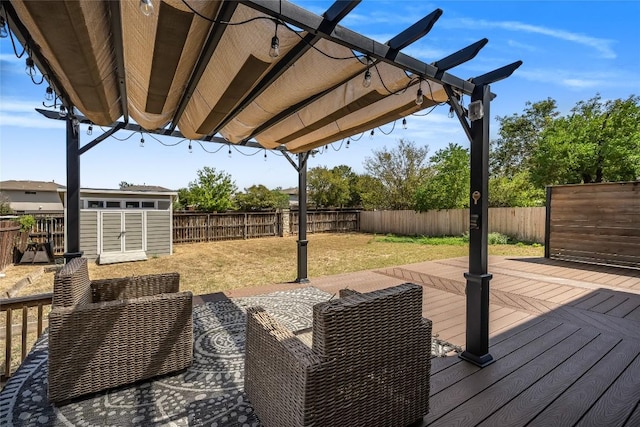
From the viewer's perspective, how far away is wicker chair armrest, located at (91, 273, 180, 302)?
2.52 meters

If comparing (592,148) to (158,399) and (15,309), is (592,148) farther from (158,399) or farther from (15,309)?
(15,309)

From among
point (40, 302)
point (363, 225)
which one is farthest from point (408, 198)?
point (40, 302)

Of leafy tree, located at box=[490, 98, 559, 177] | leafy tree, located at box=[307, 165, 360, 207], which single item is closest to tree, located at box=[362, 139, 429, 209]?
leafy tree, located at box=[307, 165, 360, 207]

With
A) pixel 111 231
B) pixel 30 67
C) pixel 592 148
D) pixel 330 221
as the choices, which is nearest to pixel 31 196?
pixel 111 231

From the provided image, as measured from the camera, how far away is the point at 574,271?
5.47m

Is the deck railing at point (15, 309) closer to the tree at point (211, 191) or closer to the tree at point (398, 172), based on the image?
the tree at point (211, 191)

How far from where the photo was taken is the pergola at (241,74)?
154 centimetres

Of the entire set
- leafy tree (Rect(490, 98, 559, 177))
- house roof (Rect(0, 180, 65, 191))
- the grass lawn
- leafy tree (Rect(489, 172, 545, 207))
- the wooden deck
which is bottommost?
the grass lawn

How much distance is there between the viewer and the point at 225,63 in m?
2.04

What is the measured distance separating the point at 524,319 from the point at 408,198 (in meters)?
12.2

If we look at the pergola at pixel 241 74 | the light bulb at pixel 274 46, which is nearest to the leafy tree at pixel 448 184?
the pergola at pixel 241 74

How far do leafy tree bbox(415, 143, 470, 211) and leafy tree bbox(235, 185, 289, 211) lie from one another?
6.76m

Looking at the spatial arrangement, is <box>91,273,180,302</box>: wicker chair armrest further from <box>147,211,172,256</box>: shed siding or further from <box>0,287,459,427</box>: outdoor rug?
<box>147,211,172,256</box>: shed siding

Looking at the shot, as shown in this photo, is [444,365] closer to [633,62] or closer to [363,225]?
[633,62]
